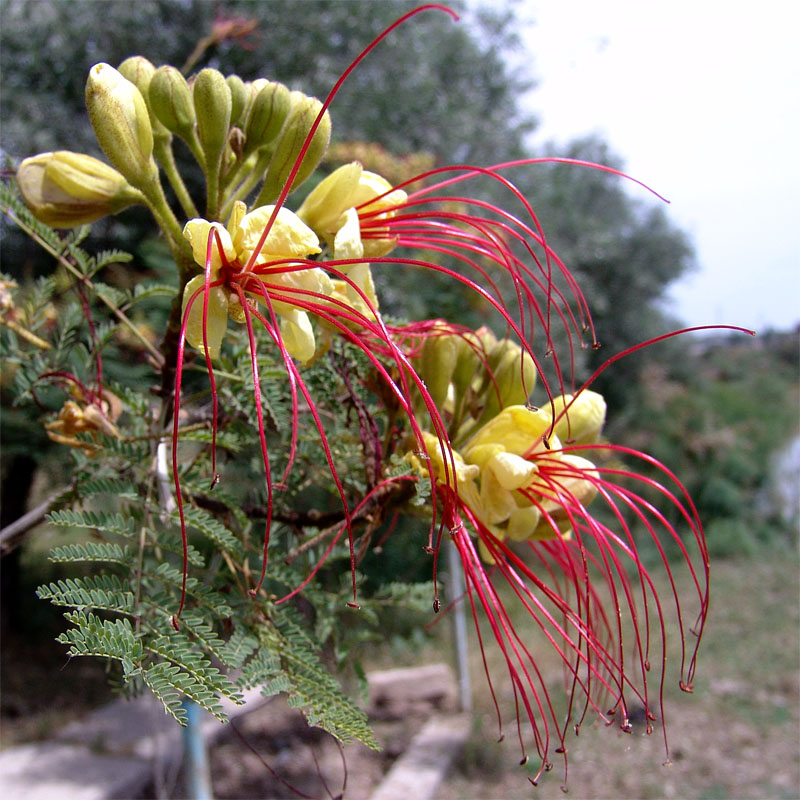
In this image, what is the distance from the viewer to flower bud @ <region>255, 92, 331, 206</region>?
1.96ft

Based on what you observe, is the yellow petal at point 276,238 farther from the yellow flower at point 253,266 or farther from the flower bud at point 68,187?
the flower bud at point 68,187

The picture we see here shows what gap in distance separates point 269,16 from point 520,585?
14.1 ft

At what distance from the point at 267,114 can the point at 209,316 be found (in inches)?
8.9

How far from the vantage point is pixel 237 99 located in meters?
0.67

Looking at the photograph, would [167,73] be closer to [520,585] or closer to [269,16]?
[520,585]

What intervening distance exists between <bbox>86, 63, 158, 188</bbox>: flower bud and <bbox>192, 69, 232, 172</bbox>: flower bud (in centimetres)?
5

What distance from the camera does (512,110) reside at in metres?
5.48

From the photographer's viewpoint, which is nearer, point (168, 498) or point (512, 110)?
point (168, 498)

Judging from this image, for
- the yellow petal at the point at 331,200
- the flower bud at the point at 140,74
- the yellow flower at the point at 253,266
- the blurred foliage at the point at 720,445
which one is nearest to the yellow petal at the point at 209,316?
the yellow flower at the point at 253,266

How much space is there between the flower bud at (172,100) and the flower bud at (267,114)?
0.18ft

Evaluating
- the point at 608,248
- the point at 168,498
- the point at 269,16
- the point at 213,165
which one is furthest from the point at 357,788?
the point at 608,248

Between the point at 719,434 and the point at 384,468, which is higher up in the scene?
the point at 719,434

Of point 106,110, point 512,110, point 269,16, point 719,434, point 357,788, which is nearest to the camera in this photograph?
point 106,110

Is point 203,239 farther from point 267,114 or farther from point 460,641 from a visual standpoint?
point 460,641
